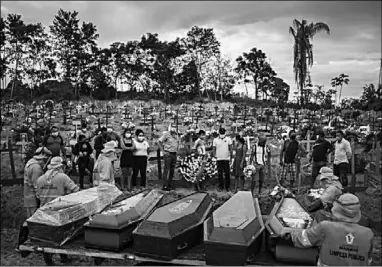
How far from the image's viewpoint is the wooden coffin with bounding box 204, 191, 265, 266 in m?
3.32

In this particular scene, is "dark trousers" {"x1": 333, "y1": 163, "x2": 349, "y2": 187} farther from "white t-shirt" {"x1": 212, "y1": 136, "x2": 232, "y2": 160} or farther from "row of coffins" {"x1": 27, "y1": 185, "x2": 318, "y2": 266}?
"row of coffins" {"x1": 27, "y1": 185, "x2": 318, "y2": 266}

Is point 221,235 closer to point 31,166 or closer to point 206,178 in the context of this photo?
point 31,166

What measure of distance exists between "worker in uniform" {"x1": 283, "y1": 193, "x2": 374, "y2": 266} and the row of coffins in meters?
0.37

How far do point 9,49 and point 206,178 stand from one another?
27.4 metres

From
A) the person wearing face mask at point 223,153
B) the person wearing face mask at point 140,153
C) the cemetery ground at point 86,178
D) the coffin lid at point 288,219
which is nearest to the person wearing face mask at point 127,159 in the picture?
the person wearing face mask at point 140,153

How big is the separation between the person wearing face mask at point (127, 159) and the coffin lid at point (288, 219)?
4092mm

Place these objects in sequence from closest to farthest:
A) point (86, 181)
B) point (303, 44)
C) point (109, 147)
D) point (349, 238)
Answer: point (349, 238), point (109, 147), point (86, 181), point (303, 44)

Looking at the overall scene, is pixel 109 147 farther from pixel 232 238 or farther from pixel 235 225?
pixel 232 238

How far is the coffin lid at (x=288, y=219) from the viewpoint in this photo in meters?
3.59

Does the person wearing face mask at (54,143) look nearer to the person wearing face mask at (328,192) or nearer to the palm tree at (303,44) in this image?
the person wearing face mask at (328,192)

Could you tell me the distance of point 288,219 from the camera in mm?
3830

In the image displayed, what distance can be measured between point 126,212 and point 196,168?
14.3 ft

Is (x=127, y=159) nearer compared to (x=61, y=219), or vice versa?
(x=61, y=219)

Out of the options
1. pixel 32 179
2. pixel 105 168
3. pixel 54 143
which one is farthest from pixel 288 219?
pixel 54 143
